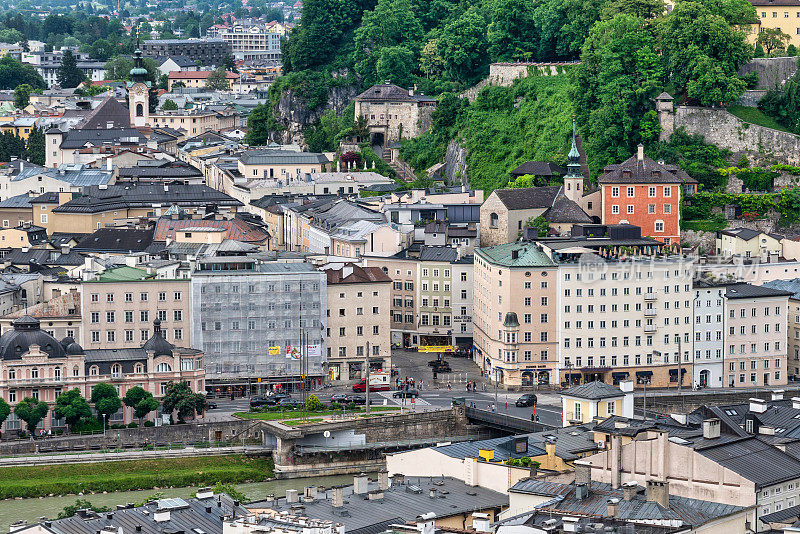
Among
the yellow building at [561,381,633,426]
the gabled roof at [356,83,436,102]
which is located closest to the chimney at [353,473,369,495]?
the yellow building at [561,381,633,426]

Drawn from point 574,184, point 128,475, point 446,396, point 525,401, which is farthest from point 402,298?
point 128,475

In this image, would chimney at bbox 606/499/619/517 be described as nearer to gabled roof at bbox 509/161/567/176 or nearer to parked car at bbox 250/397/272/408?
parked car at bbox 250/397/272/408

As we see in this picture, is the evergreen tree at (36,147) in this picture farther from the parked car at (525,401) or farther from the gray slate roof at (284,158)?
the parked car at (525,401)

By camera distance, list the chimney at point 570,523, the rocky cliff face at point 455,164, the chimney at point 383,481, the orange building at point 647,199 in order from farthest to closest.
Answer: the rocky cliff face at point 455,164
the orange building at point 647,199
the chimney at point 383,481
the chimney at point 570,523

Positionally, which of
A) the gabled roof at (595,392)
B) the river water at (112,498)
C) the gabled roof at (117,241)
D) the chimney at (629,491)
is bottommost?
the river water at (112,498)

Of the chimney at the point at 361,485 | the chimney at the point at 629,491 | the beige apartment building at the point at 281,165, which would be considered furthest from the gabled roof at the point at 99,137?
the chimney at the point at 629,491

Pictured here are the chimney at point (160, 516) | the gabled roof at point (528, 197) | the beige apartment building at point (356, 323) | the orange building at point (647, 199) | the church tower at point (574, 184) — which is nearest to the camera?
the chimney at point (160, 516)
